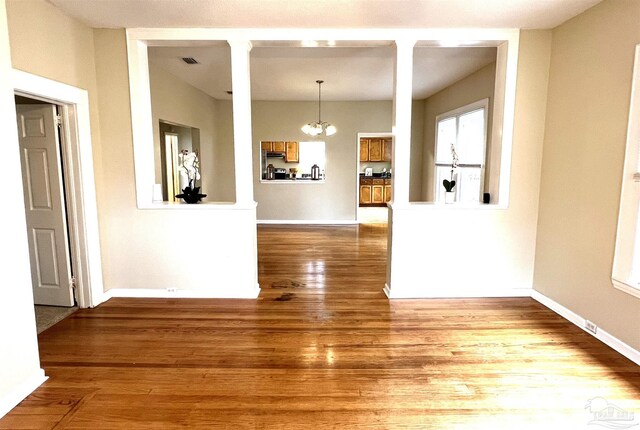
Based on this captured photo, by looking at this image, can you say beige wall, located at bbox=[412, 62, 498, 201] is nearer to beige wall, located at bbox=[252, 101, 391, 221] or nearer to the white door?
beige wall, located at bbox=[252, 101, 391, 221]

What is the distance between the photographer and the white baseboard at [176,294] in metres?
3.86

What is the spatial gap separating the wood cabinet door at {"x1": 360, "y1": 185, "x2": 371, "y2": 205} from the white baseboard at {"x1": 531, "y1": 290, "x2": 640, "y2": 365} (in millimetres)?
7464

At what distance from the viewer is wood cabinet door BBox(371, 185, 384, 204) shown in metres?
11.1

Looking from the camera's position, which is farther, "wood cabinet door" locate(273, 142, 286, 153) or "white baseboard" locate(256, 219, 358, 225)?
"wood cabinet door" locate(273, 142, 286, 153)

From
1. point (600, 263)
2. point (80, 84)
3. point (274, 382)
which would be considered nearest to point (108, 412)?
point (274, 382)

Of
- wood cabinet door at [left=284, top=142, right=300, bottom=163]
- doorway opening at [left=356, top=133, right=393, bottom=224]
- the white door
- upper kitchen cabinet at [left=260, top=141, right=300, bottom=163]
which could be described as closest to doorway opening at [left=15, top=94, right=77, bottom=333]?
the white door

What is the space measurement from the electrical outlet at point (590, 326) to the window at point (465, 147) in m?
2.06

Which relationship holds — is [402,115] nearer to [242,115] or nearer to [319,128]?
[242,115]

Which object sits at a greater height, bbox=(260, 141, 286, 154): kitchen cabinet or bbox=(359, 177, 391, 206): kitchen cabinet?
bbox=(260, 141, 286, 154): kitchen cabinet

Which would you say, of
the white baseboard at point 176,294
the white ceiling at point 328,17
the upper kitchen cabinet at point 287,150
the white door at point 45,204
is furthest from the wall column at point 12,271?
the upper kitchen cabinet at point 287,150

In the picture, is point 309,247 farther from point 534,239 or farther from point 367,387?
point 367,387

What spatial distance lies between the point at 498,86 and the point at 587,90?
808 millimetres

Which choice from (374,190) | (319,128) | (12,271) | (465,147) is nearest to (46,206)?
(12,271)

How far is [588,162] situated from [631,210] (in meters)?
0.57
